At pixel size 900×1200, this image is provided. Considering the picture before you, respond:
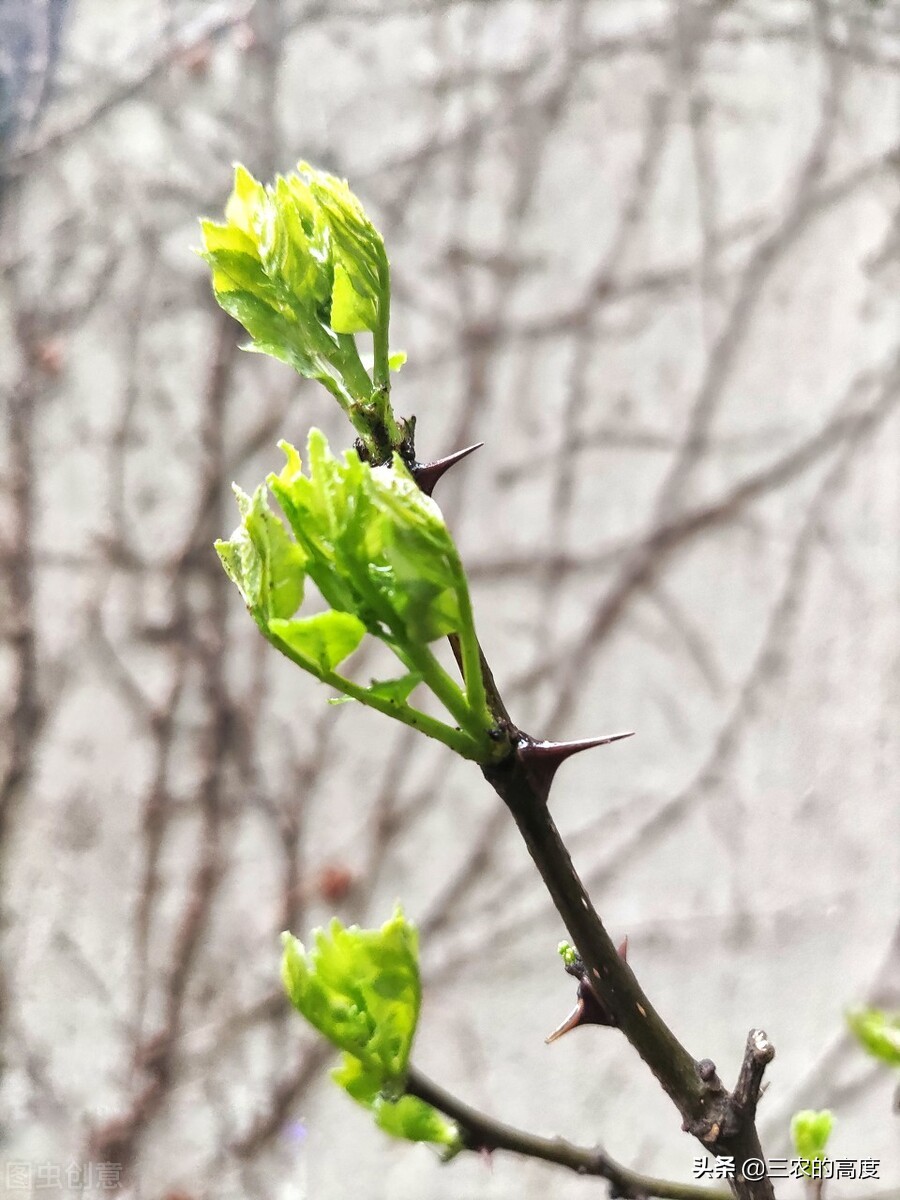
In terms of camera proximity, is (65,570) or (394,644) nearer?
(394,644)

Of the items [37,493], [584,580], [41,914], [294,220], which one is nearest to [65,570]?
[37,493]

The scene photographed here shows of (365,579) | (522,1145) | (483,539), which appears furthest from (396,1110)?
(483,539)

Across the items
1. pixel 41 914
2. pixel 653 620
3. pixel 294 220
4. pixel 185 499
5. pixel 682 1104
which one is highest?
pixel 185 499

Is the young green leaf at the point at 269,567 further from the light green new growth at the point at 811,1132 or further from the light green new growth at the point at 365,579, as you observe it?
the light green new growth at the point at 811,1132

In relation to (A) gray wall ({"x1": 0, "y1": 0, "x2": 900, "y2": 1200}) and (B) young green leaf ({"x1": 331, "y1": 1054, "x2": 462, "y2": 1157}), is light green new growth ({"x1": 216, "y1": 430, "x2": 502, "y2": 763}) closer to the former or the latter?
(B) young green leaf ({"x1": 331, "y1": 1054, "x2": 462, "y2": 1157})

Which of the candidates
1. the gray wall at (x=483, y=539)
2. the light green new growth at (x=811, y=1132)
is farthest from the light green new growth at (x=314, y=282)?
the gray wall at (x=483, y=539)

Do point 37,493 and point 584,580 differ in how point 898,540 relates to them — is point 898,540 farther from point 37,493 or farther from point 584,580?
point 37,493

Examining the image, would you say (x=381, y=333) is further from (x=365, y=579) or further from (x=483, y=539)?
(x=483, y=539)
